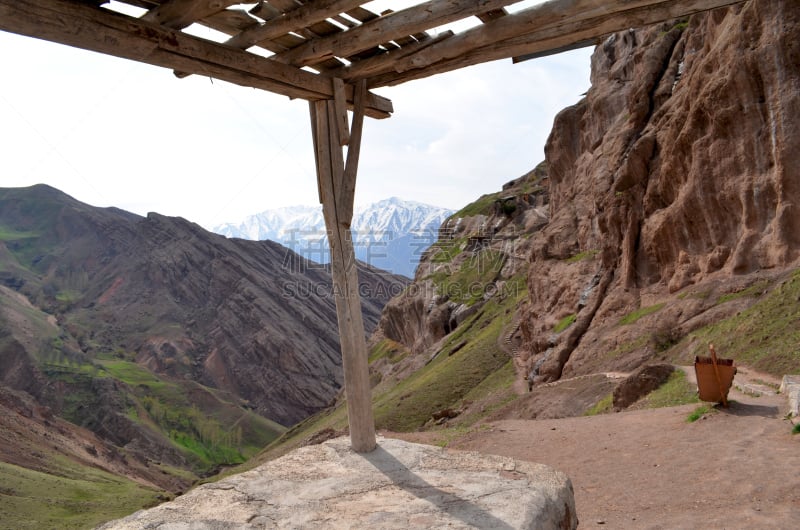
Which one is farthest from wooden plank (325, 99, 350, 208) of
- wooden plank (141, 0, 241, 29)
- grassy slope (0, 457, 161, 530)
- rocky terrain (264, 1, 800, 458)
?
grassy slope (0, 457, 161, 530)

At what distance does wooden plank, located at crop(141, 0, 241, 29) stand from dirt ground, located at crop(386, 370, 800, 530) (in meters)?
6.44

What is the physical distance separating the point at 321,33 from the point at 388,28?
742 millimetres

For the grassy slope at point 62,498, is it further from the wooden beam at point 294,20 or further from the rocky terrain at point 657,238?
the wooden beam at point 294,20

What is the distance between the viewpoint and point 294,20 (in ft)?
17.1

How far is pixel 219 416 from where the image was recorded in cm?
8662

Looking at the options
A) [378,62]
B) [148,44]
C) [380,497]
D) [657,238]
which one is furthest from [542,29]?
[657,238]

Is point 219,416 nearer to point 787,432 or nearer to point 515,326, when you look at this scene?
point 515,326

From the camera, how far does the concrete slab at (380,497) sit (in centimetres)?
403

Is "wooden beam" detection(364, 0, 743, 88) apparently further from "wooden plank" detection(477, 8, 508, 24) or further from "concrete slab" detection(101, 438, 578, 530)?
"concrete slab" detection(101, 438, 578, 530)

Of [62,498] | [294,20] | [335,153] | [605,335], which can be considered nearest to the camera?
[294,20]

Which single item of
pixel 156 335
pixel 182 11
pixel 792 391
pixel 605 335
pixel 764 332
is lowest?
pixel 792 391

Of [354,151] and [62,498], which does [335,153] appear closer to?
[354,151]

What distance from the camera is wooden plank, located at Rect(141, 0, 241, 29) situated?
4.72 m

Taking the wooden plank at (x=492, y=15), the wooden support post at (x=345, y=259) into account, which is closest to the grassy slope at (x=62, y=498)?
the wooden support post at (x=345, y=259)
